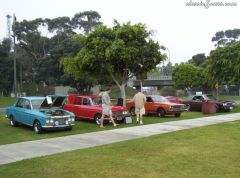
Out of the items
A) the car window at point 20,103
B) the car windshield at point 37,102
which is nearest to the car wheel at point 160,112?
the car windshield at point 37,102

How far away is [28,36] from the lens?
79.0m

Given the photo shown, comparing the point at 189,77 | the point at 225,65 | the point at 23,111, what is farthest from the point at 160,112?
the point at 189,77

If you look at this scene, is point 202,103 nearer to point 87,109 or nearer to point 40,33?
point 87,109

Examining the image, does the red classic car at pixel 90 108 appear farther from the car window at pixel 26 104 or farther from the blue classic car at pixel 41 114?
the car window at pixel 26 104

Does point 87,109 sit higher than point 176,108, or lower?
higher

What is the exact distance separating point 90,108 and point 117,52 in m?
4.49

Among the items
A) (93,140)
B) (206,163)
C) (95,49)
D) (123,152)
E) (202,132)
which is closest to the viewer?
(206,163)

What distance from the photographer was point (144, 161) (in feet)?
31.1

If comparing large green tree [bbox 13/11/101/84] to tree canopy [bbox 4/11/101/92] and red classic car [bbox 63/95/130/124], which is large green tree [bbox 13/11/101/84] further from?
red classic car [bbox 63/95/130/124]

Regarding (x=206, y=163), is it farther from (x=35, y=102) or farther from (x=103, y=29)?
(x=103, y=29)

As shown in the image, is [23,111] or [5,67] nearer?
[23,111]

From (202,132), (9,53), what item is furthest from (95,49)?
(9,53)

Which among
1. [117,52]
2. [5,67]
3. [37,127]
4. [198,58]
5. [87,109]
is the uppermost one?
[198,58]

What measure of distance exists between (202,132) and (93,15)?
2800 inches
